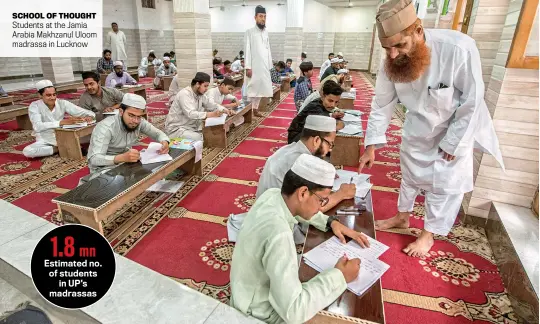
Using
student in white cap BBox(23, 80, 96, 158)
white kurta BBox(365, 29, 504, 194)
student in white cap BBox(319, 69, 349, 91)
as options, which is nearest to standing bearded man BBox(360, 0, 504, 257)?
white kurta BBox(365, 29, 504, 194)

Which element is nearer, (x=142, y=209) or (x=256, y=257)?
(x=256, y=257)

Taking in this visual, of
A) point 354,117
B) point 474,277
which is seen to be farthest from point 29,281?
point 354,117

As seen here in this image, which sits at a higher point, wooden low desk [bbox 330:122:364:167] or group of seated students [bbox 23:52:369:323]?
group of seated students [bbox 23:52:369:323]

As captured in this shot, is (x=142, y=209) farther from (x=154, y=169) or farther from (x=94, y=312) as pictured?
(x=94, y=312)

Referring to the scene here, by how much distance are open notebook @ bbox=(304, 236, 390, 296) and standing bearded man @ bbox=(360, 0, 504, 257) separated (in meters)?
0.83

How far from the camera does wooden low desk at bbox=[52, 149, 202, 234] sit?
198 cm

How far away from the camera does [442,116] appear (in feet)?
6.16

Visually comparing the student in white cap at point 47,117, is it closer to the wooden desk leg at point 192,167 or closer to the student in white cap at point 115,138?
the student in white cap at point 115,138

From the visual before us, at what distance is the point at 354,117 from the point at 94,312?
401 cm

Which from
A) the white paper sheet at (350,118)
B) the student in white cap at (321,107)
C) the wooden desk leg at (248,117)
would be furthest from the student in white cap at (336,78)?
the wooden desk leg at (248,117)

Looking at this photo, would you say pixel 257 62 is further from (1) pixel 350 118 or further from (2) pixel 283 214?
(2) pixel 283 214

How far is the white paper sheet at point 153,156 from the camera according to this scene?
271cm

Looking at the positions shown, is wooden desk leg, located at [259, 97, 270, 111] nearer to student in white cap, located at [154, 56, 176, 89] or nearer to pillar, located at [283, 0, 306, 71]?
student in white cap, located at [154, 56, 176, 89]

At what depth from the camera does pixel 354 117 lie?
4469 millimetres
